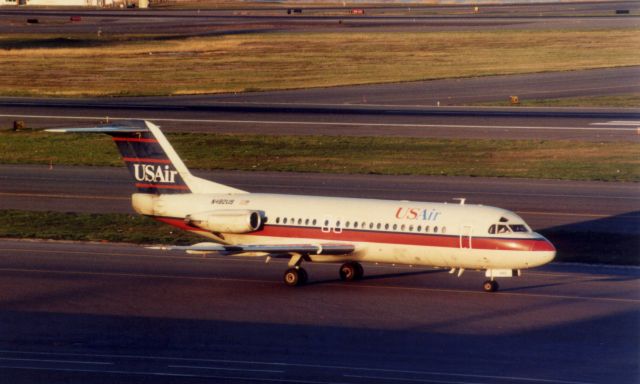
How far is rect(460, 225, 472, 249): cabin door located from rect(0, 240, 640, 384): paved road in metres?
1.57

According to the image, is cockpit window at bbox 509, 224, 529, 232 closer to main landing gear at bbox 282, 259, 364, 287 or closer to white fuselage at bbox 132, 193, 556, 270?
white fuselage at bbox 132, 193, 556, 270

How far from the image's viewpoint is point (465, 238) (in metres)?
33.3

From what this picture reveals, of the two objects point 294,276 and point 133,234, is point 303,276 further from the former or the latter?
point 133,234

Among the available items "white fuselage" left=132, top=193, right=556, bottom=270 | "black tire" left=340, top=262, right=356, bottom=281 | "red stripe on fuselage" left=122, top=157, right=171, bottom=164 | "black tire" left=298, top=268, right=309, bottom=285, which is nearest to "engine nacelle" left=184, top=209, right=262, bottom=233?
"white fuselage" left=132, top=193, right=556, bottom=270

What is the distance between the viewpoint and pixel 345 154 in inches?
2530

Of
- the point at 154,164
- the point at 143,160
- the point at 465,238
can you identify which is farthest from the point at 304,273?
the point at 143,160

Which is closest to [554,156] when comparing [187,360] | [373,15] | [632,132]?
[632,132]

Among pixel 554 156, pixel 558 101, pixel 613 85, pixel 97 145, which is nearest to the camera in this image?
pixel 554 156

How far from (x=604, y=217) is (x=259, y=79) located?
57842 mm

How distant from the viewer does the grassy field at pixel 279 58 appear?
98875 mm

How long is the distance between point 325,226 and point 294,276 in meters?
1.92

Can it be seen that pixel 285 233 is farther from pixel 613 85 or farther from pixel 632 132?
pixel 613 85

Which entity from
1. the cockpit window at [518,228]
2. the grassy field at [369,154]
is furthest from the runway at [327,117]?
the cockpit window at [518,228]

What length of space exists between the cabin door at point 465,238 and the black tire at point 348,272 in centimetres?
420
